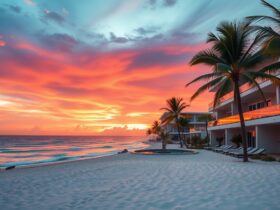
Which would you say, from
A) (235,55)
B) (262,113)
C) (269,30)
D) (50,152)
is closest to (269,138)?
(262,113)

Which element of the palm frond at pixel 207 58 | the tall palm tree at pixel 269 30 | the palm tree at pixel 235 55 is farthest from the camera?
the palm frond at pixel 207 58

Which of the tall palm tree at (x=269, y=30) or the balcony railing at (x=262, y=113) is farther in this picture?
the balcony railing at (x=262, y=113)

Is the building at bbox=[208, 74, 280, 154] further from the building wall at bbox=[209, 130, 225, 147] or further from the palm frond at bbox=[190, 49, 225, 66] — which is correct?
the building wall at bbox=[209, 130, 225, 147]

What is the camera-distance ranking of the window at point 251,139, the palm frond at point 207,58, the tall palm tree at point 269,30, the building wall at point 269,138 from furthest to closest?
the window at point 251,139, the building wall at point 269,138, the palm frond at point 207,58, the tall palm tree at point 269,30

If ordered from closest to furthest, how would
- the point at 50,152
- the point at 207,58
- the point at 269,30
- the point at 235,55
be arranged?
1. the point at 269,30
2. the point at 235,55
3. the point at 207,58
4. the point at 50,152

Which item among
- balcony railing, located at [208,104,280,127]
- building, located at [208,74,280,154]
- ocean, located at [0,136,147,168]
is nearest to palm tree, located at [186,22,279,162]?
balcony railing, located at [208,104,280,127]

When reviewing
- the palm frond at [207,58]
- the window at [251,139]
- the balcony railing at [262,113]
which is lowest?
the window at [251,139]

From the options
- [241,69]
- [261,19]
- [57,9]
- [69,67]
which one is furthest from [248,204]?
[69,67]

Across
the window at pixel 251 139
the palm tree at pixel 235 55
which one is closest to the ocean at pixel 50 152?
the window at pixel 251 139

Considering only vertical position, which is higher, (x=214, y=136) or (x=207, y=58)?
(x=207, y=58)

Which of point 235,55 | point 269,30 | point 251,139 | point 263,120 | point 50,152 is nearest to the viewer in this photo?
point 269,30

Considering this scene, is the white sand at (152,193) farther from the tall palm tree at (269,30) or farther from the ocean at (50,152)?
the ocean at (50,152)

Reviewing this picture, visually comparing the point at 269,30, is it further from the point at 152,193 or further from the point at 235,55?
A: the point at 152,193

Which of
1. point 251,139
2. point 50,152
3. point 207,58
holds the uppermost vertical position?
point 207,58
